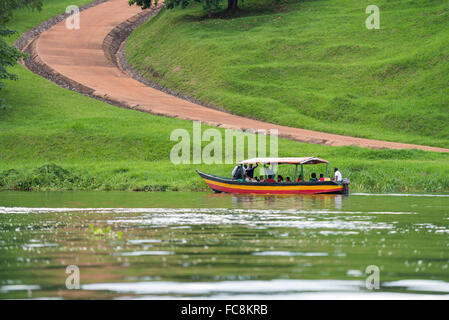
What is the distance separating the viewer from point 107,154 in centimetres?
6059

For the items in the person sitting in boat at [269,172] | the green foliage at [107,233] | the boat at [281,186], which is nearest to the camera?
the green foliage at [107,233]

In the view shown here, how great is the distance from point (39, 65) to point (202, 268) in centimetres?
7993

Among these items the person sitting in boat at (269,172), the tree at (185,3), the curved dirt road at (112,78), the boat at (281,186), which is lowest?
the boat at (281,186)

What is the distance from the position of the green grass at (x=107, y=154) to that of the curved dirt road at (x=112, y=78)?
3.52 metres

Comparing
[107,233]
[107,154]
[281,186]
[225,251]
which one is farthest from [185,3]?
[225,251]

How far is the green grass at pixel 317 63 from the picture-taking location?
75312mm

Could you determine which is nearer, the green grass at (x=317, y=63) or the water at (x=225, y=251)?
the water at (x=225, y=251)

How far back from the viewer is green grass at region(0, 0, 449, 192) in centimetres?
4956

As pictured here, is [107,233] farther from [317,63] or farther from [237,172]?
[317,63]

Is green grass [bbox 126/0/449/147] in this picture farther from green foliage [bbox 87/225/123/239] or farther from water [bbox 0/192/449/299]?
green foliage [bbox 87/225/123/239]

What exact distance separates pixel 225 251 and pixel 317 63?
72.2 metres

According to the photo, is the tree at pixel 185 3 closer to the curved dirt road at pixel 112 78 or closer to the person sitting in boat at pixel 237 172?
the curved dirt road at pixel 112 78

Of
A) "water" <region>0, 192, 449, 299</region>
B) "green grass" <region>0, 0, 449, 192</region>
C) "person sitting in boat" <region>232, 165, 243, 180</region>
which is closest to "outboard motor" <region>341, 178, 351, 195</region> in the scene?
"green grass" <region>0, 0, 449, 192</region>

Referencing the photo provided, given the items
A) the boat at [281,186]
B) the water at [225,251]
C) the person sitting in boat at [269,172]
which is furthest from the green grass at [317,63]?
the water at [225,251]
